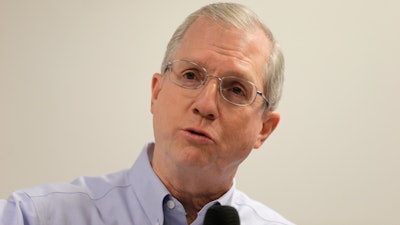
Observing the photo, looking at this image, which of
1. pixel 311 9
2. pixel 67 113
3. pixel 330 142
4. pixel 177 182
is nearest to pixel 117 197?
pixel 177 182

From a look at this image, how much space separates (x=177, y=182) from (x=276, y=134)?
2.93 ft

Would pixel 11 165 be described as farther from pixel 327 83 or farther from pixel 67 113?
pixel 327 83

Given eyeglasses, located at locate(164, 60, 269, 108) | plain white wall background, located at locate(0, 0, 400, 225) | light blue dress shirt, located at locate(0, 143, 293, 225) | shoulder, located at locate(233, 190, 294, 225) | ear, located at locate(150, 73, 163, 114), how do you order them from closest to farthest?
light blue dress shirt, located at locate(0, 143, 293, 225) → eyeglasses, located at locate(164, 60, 269, 108) → ear, located at locate(150, 73, 163, 114) → shoulder, located at locate(233, 190, 294, 225) → plain white wall background, located at locate(0, 0, 400, 225)

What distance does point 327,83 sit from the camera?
7.63 feet

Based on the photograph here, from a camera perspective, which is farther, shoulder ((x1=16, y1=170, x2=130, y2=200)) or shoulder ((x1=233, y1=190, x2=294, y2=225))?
shoulder ((x1=233, y1=190, x2=294, y2=225))

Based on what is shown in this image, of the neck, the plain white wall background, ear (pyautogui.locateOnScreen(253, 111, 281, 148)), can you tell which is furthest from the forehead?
the plain white wall background

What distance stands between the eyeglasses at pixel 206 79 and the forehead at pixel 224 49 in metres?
0.02

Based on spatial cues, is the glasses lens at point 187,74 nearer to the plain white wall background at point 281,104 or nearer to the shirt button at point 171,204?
the shirt button at point 171,204

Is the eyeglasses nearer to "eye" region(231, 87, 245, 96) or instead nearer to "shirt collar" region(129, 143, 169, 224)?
"eye" region(231, 87, 245, 96)

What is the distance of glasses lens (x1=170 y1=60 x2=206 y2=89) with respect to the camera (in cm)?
144

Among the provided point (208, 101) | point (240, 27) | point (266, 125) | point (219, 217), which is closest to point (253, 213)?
point (266, 125)

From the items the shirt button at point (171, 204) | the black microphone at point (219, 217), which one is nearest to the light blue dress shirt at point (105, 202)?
the shirt button at point (171, 204)

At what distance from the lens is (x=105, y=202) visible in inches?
57.8

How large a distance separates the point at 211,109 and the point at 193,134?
0.08 m
